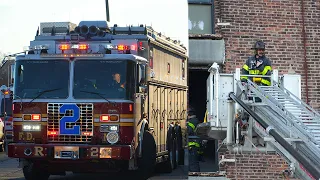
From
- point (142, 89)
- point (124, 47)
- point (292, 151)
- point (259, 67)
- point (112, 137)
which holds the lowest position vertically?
point (112, 137)

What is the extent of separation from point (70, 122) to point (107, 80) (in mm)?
1028

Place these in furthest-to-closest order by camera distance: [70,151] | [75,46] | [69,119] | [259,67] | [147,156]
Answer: [147,156], [75,46], [69,119], [70,151], [259,67]

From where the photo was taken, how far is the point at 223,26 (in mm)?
12234

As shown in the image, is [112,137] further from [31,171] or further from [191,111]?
[191,111]

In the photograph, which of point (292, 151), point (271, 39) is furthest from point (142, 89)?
point (292, 151)

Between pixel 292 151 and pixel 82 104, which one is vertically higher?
pixel 82 104

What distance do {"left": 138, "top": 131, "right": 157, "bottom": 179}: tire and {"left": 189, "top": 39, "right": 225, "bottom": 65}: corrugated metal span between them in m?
2.23

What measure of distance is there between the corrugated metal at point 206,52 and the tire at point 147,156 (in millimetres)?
2226

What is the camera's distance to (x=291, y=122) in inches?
254

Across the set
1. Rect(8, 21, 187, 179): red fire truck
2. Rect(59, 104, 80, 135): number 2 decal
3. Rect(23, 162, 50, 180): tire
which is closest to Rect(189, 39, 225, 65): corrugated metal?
Rect(8, 21, 187, 179): red fire truck

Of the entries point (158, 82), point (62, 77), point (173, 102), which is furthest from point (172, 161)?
point (62, 77)

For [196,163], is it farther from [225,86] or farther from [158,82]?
[225,86]

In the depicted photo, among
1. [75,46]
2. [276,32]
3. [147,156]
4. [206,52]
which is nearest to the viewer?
[75,46]

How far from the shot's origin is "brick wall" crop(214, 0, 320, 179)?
12.1 metres
